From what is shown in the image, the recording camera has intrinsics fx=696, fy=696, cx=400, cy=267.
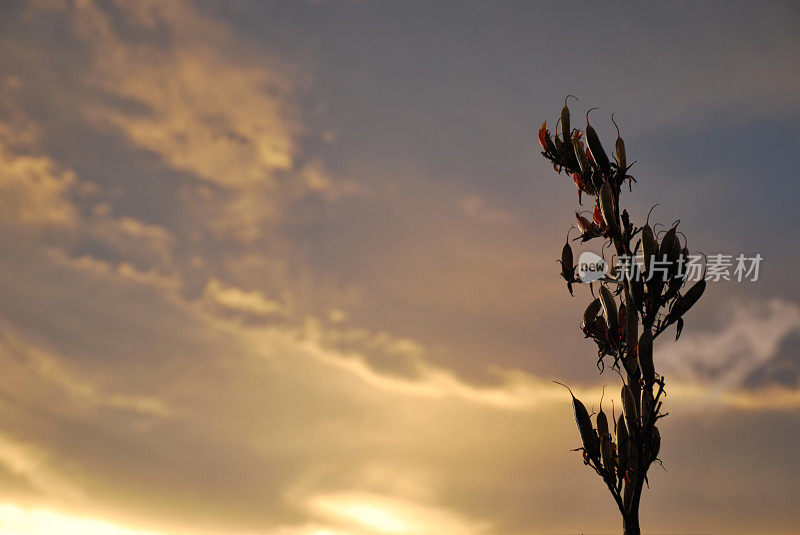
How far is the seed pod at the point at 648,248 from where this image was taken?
10.3 metres

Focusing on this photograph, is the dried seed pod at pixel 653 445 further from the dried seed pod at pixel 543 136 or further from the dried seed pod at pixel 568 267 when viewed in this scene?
the dried seed pod at pixel 543 136

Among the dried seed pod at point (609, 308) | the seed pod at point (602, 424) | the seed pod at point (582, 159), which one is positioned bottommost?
the seed pod at point (602, 424)

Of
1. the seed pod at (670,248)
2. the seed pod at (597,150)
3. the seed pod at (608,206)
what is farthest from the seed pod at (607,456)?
the seed pod at (597,150)

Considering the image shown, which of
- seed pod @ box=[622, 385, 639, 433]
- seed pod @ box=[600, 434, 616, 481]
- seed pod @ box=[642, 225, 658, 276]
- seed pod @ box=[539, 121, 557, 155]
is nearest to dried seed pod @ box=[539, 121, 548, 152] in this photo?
seed pod @ box=[539, 121, 557, 155]

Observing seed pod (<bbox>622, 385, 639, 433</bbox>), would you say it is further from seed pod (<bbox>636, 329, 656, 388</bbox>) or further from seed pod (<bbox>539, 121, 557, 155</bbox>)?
seed pod (<bbox>539, 121, 557, 155</bbox>)

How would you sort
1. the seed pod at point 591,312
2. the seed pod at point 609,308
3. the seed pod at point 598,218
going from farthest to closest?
the seed pod at point 598,218 → the seed pod at point 591,312 → the seed pod at point 609,308

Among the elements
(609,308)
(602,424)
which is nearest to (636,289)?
(609,308)

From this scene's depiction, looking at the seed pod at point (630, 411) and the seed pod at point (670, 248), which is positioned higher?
the seed pod at point (670, 248)

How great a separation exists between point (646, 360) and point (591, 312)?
1106 mm

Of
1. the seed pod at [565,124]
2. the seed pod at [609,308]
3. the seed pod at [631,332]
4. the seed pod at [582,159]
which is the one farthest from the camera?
the seed pod at [565,124]

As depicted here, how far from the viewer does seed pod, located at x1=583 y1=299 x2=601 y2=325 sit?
10667mm

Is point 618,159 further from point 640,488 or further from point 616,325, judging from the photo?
point 640,488

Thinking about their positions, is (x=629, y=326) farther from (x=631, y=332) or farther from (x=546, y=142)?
(x=546, y=142)

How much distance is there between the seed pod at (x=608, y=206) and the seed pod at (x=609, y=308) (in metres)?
1.06
